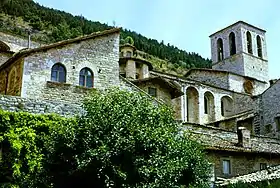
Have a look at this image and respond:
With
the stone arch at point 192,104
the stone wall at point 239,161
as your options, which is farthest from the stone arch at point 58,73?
the stone arch at point 192,104

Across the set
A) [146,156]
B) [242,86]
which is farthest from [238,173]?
[242,86]

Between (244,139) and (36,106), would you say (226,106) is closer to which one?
(244,139)

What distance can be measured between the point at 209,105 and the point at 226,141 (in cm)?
2337

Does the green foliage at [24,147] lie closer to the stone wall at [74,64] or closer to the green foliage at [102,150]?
the green foliage at [102,150]

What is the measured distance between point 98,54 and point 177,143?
33.9ft

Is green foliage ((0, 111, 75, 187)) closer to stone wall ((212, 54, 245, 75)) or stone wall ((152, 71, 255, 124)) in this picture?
stone wall ((152, 71, 255, 124))

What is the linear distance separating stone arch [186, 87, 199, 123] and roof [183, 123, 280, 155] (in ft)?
49.8

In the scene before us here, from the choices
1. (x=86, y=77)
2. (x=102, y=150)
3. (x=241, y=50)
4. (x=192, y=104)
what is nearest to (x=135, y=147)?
(x=102, y=150)

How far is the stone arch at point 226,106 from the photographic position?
173 feet

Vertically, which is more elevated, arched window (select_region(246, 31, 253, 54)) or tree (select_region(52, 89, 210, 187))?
arched window (select_region(246, 31, 253, 54))

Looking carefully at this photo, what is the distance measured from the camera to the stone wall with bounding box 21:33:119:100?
2373 cm

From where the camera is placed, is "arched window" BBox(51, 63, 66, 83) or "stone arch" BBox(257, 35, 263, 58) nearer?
"arched window" BBox(51, 63, 66, 83)

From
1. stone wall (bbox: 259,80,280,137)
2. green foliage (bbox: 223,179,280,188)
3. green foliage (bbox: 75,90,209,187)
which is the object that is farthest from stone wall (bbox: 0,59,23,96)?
stone wall (bbox: 259,80,280,137)

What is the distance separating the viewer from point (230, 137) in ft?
103
